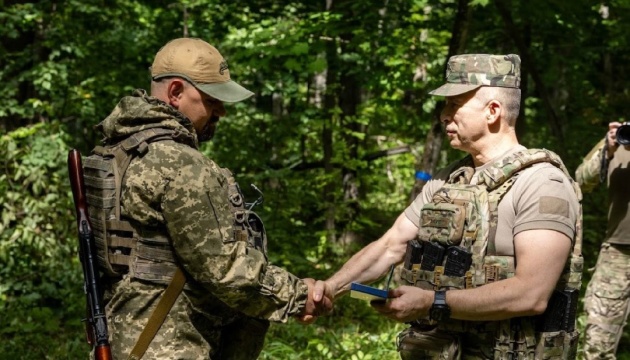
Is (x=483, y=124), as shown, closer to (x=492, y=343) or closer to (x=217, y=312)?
(x=492, y=343)

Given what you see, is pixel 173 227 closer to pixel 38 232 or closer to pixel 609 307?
pixel 609 307

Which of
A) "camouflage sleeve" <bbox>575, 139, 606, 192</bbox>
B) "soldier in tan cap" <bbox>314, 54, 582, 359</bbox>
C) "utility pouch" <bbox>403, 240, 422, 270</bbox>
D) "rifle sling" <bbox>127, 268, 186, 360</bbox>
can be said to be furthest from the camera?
"camouflage sleeve" <bbox>575, 139, 606, 192</bbox>

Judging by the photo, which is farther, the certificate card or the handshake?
the handshake

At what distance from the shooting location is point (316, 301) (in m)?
3.59

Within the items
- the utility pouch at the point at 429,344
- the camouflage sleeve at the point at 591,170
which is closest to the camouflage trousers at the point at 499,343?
the utility pouch at the point at 429,344

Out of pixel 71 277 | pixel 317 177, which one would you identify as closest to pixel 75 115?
pixel 71 277

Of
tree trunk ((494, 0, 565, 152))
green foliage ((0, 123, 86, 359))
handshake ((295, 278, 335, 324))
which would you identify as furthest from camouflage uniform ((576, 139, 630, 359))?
green foliage ((0, 123, 86, 359))

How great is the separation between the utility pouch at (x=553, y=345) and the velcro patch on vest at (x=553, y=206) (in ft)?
1.74

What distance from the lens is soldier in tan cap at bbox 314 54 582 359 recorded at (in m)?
2.96

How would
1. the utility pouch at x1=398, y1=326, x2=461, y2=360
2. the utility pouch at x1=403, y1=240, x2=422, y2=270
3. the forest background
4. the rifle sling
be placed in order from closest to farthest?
1. the rifle sling
2. the utility pouch at x1=398, y1=326, x2=461, y2=360
3. the utility pouch at x1=403, y1=240, x2=422, y2=270
4. the forest background

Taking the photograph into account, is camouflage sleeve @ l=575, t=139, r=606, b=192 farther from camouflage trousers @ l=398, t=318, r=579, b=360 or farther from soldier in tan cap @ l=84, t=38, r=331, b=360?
soldier in tan cap @ l=84, t=38, r=331, b=360

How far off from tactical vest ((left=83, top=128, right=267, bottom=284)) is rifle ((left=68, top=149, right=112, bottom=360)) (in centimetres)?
4

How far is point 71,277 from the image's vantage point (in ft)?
28.5

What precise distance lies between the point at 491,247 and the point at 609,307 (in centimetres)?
330
